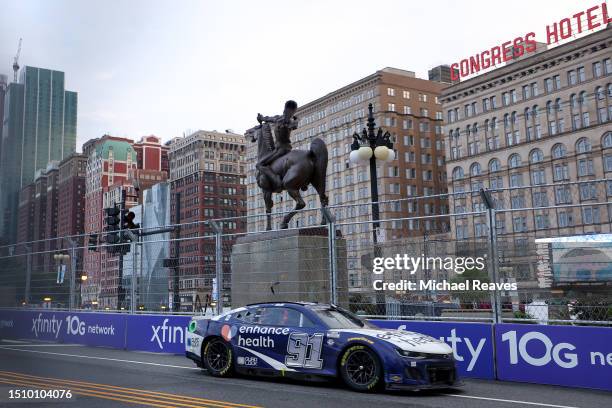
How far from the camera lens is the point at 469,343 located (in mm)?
11328

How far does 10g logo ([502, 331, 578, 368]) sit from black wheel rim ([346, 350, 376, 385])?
292 centimetres

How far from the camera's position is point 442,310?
1175cm

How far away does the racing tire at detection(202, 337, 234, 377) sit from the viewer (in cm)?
1102

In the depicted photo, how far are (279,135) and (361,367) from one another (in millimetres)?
7486

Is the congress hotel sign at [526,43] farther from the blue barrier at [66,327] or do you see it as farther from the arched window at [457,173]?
the blue barrier at [66,327]

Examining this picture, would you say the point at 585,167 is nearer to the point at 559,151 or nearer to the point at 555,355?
the point at 559,151

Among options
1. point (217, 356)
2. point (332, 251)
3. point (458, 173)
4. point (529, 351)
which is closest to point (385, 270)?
point (332, 251)

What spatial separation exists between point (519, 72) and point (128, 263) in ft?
245

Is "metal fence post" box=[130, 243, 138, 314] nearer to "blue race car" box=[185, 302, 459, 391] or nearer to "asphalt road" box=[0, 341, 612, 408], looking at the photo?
"asphalt road" box=[0, 341, 612, 408]

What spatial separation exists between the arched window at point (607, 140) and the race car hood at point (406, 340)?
7111 centimetres

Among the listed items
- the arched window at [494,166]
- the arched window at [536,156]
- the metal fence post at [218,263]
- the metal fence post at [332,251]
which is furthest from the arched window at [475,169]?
the metal fence post at [332,251]

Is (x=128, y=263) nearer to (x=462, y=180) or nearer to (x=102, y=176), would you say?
(x=462, y=180)

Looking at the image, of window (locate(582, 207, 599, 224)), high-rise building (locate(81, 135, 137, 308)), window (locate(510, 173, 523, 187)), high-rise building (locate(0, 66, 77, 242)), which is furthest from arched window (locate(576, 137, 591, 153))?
high-rise building (locate(81, 135, 137, 308))

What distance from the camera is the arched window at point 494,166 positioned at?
282 ft
